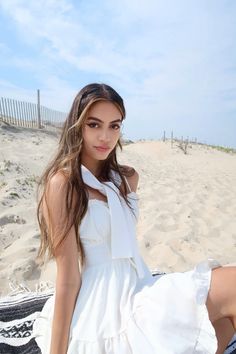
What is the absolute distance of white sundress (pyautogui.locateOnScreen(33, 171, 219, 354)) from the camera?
4.96ft

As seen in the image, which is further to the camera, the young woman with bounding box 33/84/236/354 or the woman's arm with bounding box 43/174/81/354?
the woman's arm with bounding box 43/174/81/354

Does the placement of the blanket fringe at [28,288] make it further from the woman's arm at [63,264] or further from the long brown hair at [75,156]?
the woman's arm at [63,264]

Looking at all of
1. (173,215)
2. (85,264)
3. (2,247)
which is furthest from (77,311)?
(173,215)

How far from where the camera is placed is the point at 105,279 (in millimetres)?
1749

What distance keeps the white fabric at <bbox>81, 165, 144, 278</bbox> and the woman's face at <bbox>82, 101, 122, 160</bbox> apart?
12 cm

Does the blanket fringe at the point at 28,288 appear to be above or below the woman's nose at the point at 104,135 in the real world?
below

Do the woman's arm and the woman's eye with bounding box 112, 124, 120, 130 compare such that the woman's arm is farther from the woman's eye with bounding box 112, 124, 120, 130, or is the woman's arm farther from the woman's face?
the woman's eye with bounding box 112, 124, 120, 130

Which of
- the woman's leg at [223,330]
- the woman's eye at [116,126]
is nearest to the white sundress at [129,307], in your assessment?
the woman's leg at [223,330]

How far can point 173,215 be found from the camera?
16.6 feet

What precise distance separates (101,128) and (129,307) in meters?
0.87

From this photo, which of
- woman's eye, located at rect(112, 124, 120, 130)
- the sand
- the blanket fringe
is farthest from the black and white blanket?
woman's eye, located at rect(112, 124, 120, 130)

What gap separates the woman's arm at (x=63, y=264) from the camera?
65.9 inches

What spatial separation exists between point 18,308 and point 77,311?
101 centimetres

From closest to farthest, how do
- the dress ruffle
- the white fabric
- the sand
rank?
1. the dress ruffle
2. the white fabric
3. the sand
